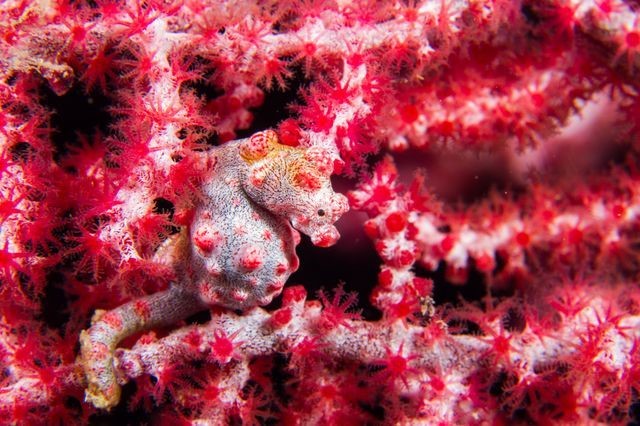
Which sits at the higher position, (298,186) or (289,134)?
(289,134)

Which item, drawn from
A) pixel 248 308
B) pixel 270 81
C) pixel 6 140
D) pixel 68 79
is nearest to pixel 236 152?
pixel 270 81

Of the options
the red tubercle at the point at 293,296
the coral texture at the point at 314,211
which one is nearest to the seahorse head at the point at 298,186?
the coral texture at the point at 314,211

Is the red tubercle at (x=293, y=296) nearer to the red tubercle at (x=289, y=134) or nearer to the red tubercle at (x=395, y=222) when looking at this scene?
the red tubercle at (x=395, y=222)

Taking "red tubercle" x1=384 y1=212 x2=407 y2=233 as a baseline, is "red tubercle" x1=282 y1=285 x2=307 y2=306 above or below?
below

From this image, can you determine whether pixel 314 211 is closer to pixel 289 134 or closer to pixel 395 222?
pixel 289 134

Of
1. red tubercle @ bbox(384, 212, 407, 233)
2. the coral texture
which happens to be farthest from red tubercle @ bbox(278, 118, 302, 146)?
red tubercle @ bbox(384, 212, 407, 233)

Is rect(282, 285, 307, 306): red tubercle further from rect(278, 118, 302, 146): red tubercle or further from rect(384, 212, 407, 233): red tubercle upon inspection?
rect(278, 118, 302, 146): red tubercle

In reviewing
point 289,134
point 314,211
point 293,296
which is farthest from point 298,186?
point 293,296

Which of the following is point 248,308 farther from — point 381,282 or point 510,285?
point 510,285
